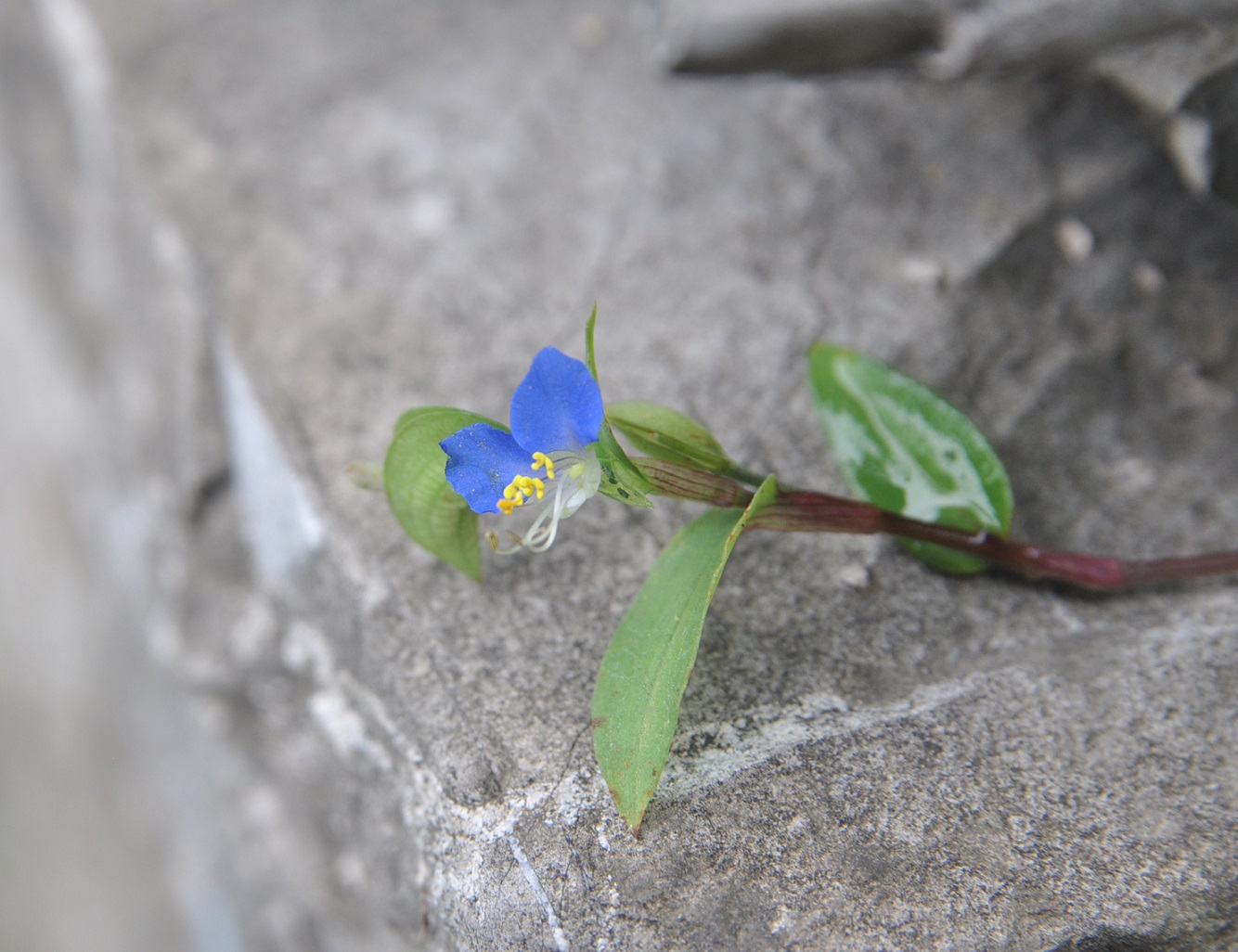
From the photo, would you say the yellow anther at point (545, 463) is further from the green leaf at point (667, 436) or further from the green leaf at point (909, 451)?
the green leaf at point (909, 451)

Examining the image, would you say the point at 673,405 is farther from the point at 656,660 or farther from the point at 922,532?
the point at 656,660

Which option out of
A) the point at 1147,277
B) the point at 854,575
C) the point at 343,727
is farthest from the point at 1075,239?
the point at 343,727

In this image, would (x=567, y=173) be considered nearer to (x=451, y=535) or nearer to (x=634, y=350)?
(x=634, y=350)

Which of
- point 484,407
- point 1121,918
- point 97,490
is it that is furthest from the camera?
point 97,490

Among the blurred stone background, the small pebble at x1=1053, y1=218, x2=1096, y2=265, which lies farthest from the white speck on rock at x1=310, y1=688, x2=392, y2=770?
the small pebble at x1=1053, y1=218, x2=1096, y2=265

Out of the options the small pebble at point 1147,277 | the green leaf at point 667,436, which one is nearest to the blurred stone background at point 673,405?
the small pebble at point 1147,277

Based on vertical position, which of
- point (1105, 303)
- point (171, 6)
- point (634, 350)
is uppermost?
point (171, 6)

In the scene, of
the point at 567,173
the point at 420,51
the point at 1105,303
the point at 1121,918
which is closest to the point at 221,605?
the point at 567,173
